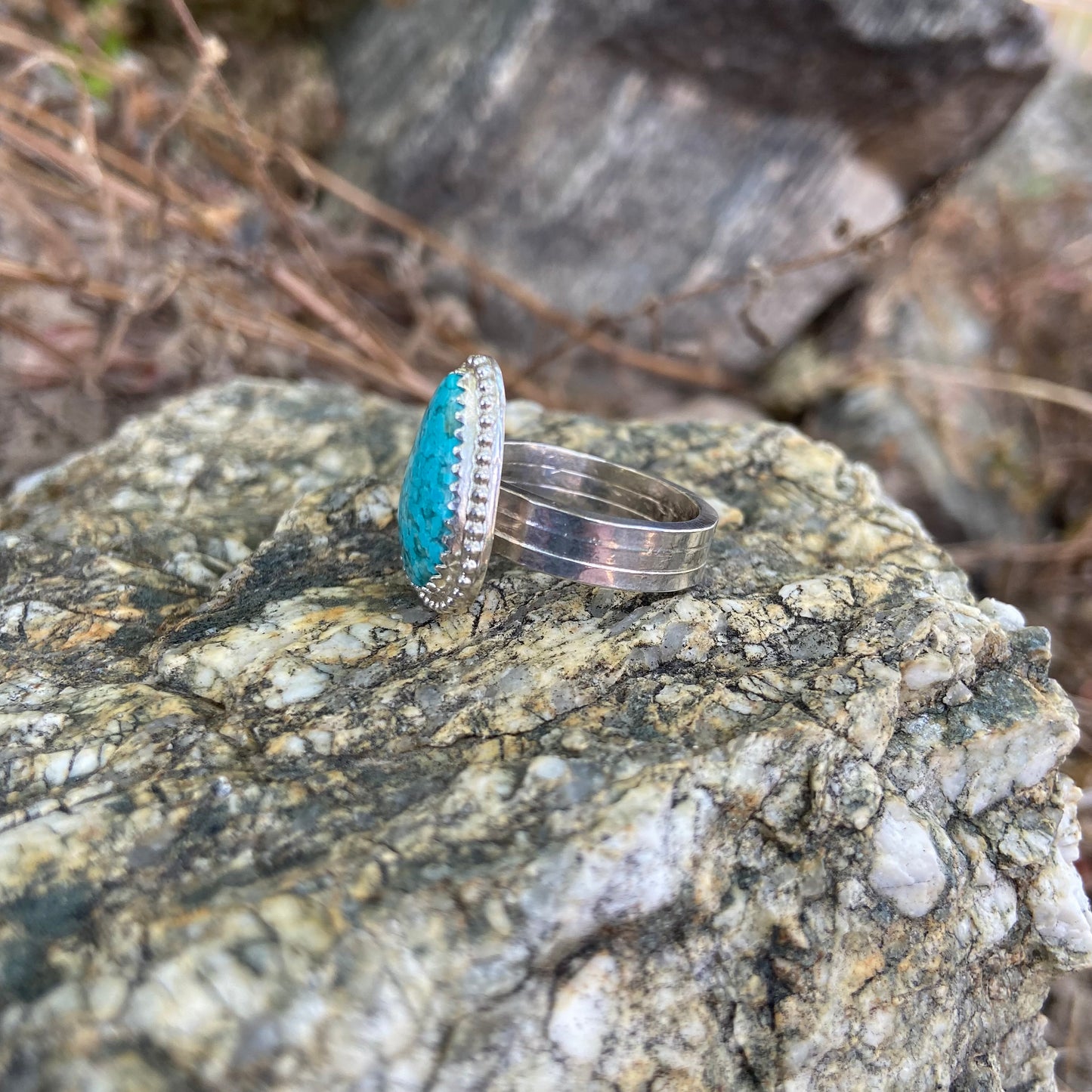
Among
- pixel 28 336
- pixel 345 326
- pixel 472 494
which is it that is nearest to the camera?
pixel 472 494

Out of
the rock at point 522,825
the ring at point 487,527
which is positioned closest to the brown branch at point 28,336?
the rock at point 522,825

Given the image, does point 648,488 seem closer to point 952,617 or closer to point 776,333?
point 952,617

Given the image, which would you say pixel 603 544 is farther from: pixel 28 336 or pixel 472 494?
pixel 28 336

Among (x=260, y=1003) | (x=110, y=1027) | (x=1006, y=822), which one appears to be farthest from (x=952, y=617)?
(x=110, y=1027)

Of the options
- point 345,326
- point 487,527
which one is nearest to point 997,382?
point 345,326

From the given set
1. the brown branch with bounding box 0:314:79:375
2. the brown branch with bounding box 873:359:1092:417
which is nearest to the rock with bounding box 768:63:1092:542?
the brown branch with bounding box 873:359:1092:417

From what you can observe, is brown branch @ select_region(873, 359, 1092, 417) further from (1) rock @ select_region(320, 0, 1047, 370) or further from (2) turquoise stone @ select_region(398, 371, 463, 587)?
(2) turquoise stone @ select_region(398, 371, 463, 587)

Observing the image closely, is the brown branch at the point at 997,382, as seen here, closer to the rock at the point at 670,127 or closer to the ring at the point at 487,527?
the rock at the point at 670,127
